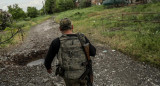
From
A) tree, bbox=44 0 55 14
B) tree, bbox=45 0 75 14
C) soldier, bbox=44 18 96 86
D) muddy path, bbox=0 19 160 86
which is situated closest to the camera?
soldier, bbox=44 18 96 86

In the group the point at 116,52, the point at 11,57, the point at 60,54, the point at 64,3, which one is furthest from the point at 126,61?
the point at 64,3

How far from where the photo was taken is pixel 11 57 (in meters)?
7.99

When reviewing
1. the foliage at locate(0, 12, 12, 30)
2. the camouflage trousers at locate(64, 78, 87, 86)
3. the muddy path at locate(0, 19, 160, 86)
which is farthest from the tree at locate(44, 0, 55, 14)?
the camouflage trousers at locate(64, 78, 87, 86)

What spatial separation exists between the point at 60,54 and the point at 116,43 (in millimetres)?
6011

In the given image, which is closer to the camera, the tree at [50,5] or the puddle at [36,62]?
the puddle at [36,62]

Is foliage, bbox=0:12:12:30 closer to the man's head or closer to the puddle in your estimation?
the man's head

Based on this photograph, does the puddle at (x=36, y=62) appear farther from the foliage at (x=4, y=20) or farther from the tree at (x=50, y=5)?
the tree at (x=50, y=5)

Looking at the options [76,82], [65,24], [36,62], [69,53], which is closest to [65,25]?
[65,24]

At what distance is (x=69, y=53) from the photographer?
7.97 feet

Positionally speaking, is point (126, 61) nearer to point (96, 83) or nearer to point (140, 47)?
point (140, 47)

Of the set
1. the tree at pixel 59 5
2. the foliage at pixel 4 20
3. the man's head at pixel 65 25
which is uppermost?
the tree at pixel 59 5

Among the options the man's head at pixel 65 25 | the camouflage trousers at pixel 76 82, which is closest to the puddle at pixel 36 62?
the camouflage trousers at pixel 76 82

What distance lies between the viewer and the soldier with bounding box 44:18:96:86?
2398mm

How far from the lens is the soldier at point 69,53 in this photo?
2398 mm
